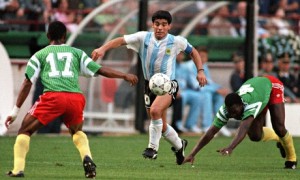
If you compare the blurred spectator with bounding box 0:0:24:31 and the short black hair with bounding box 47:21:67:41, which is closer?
the short black hair with bounding box 47:21:67:41

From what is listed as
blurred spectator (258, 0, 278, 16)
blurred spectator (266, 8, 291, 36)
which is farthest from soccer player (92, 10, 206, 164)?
blurred spectator (258, 0, 278, 16)

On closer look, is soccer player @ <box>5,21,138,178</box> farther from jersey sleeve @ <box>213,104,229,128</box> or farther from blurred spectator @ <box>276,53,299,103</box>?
blurred spectator @ <box>276,53,299,103</box>

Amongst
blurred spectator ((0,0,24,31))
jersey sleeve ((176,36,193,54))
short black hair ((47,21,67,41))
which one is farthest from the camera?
blurred spectator ((0,0,24,31))

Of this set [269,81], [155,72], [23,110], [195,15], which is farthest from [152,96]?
[195,15]

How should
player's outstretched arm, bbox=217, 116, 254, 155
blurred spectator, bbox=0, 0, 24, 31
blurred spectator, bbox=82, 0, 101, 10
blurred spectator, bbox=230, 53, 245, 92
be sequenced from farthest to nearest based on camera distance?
blurred spectator, bbox=230, 53, 245, 92
blurred spectator, bbox=82, 0, 101, 10
blurred spectator, bbox=0, 0, 24, 31
player's outstretched arm, bbox=217, 116, 254, 155

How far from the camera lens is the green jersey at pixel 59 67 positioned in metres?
11.9

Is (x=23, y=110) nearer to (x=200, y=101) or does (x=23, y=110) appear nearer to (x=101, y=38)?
(x=101, y=38)

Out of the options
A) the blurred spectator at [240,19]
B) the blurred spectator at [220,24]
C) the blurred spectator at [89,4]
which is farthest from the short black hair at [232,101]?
the blurred spectator at [240,19]

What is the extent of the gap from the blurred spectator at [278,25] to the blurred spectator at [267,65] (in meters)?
0.72

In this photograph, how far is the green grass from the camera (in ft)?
41.3

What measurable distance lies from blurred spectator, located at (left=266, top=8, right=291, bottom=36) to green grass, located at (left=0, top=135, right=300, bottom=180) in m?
5.39

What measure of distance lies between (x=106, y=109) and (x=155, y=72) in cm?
853

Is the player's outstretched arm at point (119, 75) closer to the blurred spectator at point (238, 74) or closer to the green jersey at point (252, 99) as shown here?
the green jersey at point (252, 99)

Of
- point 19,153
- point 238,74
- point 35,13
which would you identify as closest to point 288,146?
point 19,153
